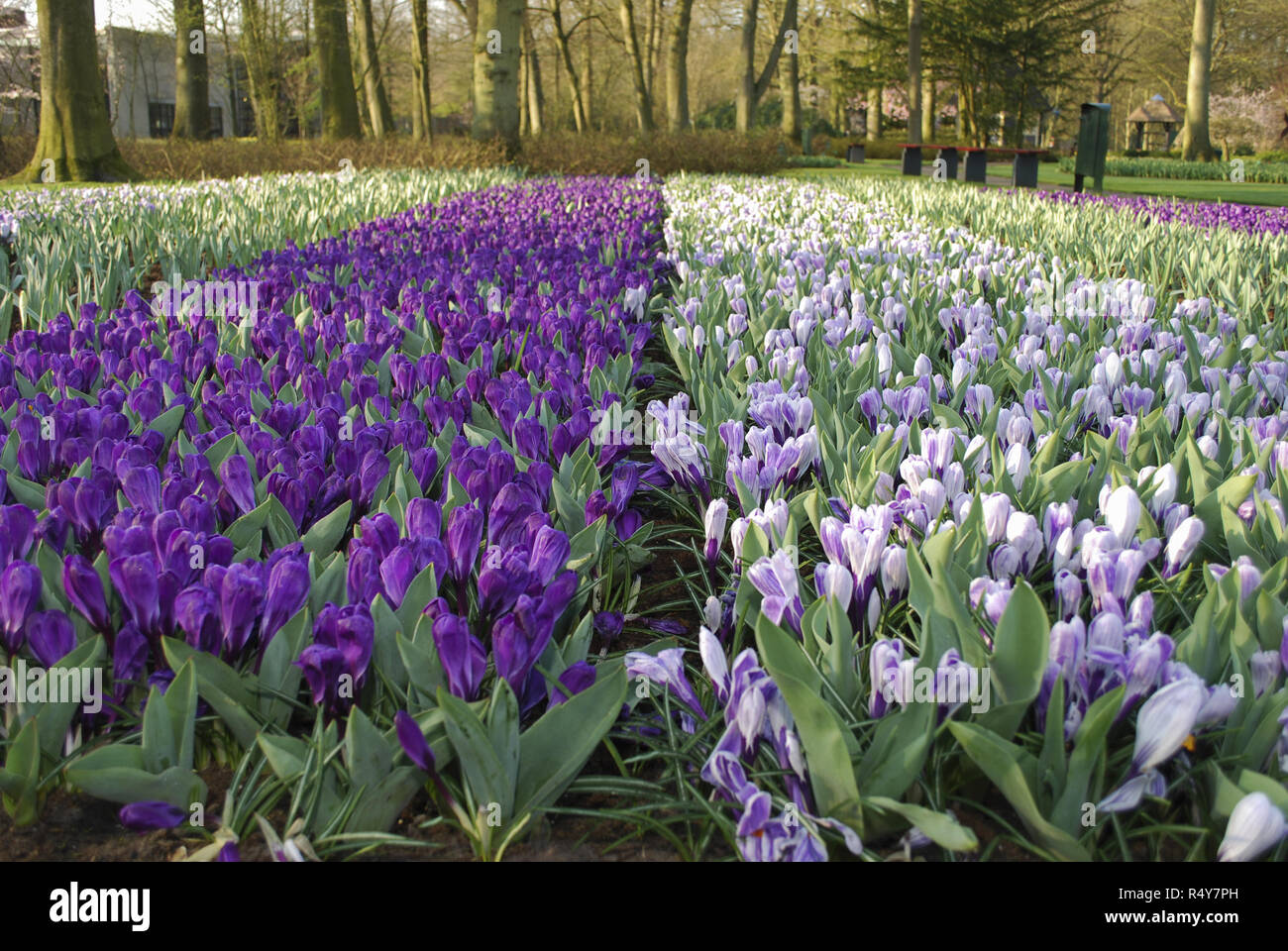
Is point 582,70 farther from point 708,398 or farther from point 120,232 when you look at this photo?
point 708,398

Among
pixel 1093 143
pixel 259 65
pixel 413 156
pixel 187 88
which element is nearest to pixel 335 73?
pixel 413 156

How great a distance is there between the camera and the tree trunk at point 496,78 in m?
18.2

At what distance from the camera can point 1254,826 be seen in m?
1.26

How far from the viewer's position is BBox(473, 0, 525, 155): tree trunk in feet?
59.7

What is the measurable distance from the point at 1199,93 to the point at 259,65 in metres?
25.6

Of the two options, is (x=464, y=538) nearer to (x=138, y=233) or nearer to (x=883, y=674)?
(x=883, y=674)

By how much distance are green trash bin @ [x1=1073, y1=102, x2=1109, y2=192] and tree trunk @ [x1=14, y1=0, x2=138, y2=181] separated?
1438cm

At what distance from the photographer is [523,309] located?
443 centimetres

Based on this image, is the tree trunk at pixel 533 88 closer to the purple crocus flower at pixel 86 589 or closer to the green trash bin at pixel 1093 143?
the green trash bin at pixel 1093 143

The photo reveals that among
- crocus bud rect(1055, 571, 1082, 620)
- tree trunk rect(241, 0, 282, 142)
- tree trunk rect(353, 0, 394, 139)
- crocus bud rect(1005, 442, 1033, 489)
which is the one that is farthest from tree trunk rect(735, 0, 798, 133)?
crocus bud rect(1055, 571, 1082, 620)

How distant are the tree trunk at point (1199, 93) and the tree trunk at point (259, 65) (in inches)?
939

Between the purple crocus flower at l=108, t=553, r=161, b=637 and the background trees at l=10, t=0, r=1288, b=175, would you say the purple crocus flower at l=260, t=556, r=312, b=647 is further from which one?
the background trees at l=10, t=0, r=1288, b=175

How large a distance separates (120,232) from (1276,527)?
6.98 meters

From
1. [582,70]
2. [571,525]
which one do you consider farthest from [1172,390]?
[582,70]
